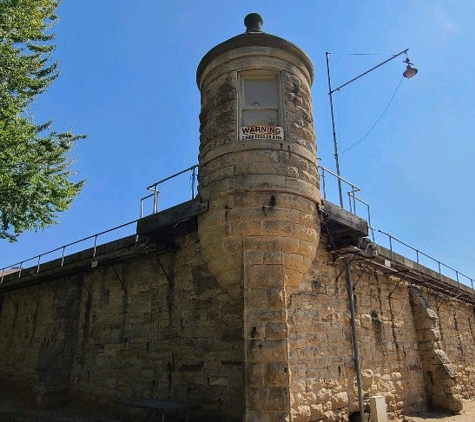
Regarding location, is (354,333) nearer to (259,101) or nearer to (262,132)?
(262,132)

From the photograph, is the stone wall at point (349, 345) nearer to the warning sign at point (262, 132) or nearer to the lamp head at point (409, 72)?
the warning sign at point (262, 132)

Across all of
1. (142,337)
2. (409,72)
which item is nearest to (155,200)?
(142,337)

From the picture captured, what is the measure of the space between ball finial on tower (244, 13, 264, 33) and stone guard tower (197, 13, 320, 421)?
3 cm

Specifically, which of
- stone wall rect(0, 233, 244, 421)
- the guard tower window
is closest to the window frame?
the guard tower window

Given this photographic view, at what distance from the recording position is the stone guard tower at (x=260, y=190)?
21.9ft

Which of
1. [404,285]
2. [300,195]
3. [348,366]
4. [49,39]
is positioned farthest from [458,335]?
[49,39]

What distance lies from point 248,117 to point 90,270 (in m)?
7.01

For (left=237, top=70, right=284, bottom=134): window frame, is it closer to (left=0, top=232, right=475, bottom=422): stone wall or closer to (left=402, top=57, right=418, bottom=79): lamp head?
(left=0, top=232, right=475, bottom=422): stone wall

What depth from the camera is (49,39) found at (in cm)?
1170

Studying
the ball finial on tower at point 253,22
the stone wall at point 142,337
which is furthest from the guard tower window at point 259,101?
the stone wall at point 142,337

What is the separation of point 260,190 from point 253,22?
398 cm

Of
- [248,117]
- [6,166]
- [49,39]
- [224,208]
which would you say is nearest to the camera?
[224,208]

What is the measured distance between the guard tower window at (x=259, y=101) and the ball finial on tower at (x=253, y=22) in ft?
4.34

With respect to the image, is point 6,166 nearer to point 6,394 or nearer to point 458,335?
point 6,394
